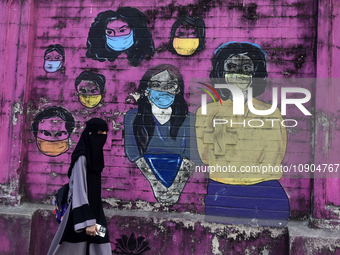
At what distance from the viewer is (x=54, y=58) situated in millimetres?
4441

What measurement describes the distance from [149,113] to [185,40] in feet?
3.84

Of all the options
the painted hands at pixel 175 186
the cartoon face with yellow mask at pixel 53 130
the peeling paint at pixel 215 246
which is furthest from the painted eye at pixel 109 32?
the peeling paint at pixel 215 246

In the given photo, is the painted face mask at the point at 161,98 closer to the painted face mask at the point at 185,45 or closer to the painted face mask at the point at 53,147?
the painted face mask at the point at 185,45

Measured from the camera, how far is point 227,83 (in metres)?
A: 4.11

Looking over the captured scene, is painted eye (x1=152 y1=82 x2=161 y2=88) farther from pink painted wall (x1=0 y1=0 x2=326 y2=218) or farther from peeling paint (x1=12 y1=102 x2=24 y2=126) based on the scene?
peeling paint (x1=12 y1=102 x2=24 y2=126)

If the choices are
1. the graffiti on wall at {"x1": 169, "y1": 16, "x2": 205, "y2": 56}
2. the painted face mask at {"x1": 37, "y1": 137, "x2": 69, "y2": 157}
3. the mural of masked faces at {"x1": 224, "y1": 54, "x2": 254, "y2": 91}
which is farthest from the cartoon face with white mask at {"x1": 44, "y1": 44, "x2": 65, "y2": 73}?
the mural of masked faces at {"x1": 224, "y1": 54, "x2": 254, "y2": 91}

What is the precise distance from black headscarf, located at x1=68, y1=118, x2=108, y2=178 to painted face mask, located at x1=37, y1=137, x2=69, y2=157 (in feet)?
5.23

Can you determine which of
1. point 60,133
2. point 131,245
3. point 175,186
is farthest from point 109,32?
point 131,245

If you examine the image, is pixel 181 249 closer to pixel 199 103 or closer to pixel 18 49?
pixel 199 103

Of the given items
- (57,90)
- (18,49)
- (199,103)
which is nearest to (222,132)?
(199,103)

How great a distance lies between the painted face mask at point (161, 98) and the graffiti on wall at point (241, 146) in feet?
1.46

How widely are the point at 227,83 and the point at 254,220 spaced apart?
190cm

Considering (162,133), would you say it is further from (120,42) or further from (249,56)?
(249,56)

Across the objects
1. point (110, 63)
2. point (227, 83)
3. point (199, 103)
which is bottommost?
point (199, 103)
